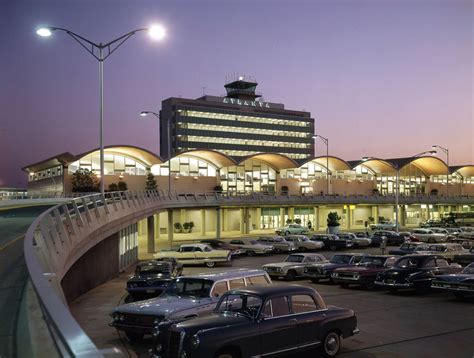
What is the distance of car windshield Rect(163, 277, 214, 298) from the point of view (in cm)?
1317

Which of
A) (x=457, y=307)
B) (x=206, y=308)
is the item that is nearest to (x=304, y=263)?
(x=457, y=307)

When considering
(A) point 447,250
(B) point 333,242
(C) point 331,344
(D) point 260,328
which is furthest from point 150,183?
(D) point 260,328

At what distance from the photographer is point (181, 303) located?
12.7 meters

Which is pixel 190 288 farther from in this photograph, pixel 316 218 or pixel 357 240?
pixel 316 218

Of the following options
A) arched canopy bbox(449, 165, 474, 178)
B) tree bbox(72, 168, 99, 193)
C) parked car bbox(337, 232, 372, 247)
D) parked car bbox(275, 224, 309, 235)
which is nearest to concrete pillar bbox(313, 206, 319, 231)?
parked car bbox(275, 224, 309, 235)

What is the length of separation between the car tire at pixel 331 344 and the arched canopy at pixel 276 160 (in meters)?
68.1

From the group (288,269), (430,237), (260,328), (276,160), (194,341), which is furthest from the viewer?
(276,160)

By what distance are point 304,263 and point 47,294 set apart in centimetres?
2282

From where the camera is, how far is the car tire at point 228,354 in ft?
30.2

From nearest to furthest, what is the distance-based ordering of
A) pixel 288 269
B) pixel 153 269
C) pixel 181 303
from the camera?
pixel 181 303 < pixel 153 269 < pixel 288 269

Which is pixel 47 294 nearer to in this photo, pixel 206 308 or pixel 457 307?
pixel 206 308

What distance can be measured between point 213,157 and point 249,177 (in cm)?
788

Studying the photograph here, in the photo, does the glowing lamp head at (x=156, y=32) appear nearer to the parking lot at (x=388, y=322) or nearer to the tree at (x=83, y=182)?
the parking lot at (x=388, y=322)

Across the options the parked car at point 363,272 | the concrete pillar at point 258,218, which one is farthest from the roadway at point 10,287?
the concrete pillar at point 258,218
